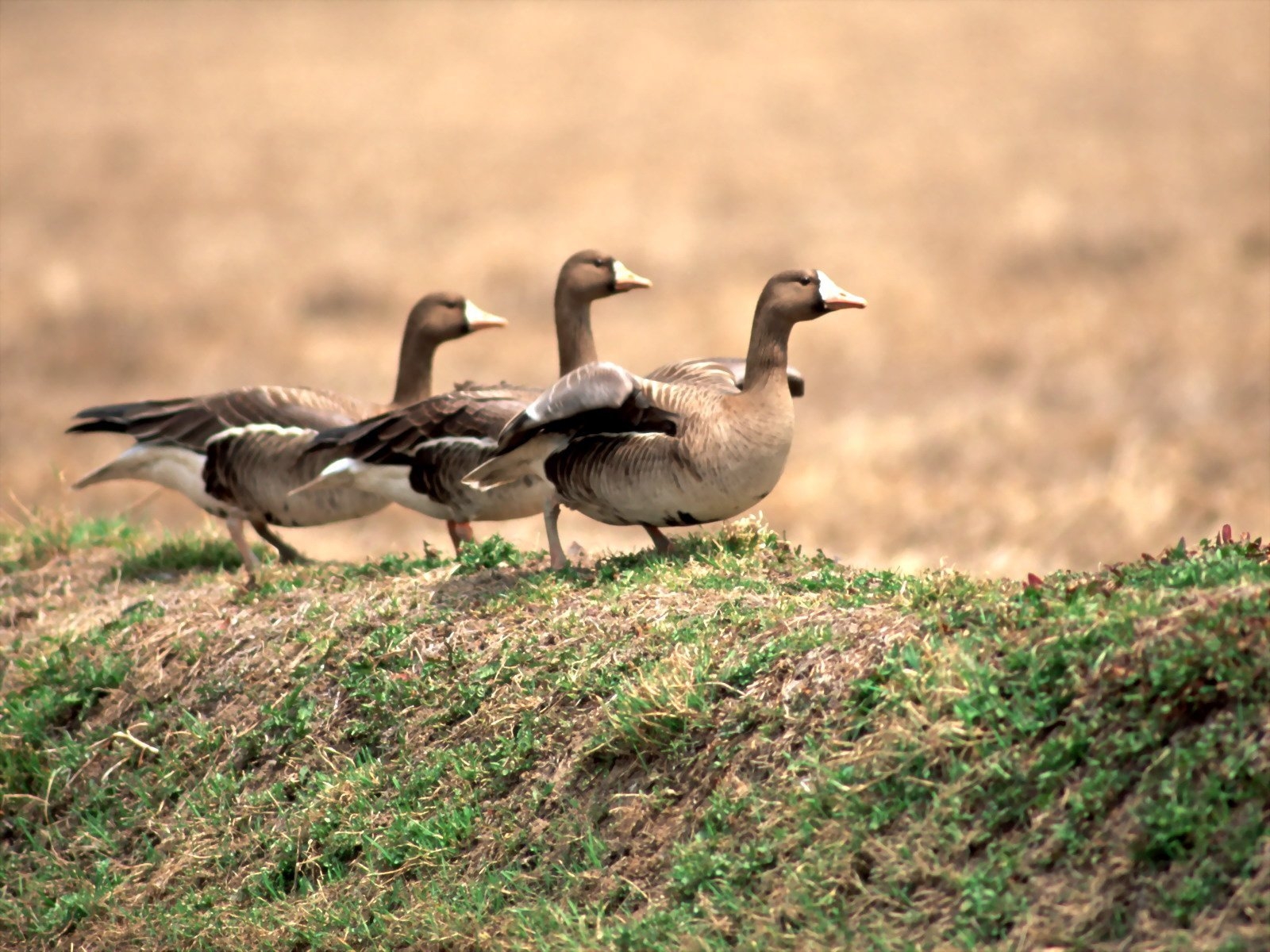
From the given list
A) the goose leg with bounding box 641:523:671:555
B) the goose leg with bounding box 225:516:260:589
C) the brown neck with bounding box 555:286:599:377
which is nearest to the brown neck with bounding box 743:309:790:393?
the goose leg with bounding box 641:523:671:555

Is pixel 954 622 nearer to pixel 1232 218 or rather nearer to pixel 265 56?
pixel 1232 218

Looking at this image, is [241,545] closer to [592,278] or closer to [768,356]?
[592,278]

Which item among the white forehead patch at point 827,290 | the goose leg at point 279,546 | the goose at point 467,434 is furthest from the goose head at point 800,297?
the goose leg at point 279,546

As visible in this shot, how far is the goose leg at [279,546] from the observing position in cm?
959

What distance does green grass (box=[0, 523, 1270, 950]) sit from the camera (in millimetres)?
4496

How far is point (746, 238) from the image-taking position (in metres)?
24.1

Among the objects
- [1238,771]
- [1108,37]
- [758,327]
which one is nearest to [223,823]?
[758,327]

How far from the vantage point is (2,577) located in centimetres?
970

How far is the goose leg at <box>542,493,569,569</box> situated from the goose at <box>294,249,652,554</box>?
474 millimetres

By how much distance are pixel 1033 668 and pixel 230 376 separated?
1756cm

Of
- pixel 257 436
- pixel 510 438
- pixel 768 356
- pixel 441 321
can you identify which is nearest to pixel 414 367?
pixel 441 321

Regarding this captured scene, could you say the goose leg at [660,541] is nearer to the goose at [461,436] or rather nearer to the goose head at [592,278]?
the goose at [461,436]

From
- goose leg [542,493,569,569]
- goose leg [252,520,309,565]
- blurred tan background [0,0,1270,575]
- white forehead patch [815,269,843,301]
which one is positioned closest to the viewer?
white forehead patch [815,269,843,301]

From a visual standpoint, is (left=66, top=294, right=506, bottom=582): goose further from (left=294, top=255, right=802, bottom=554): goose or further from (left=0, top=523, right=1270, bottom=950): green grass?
(left=0, top=523, right=1270, bottom=950): green grass
